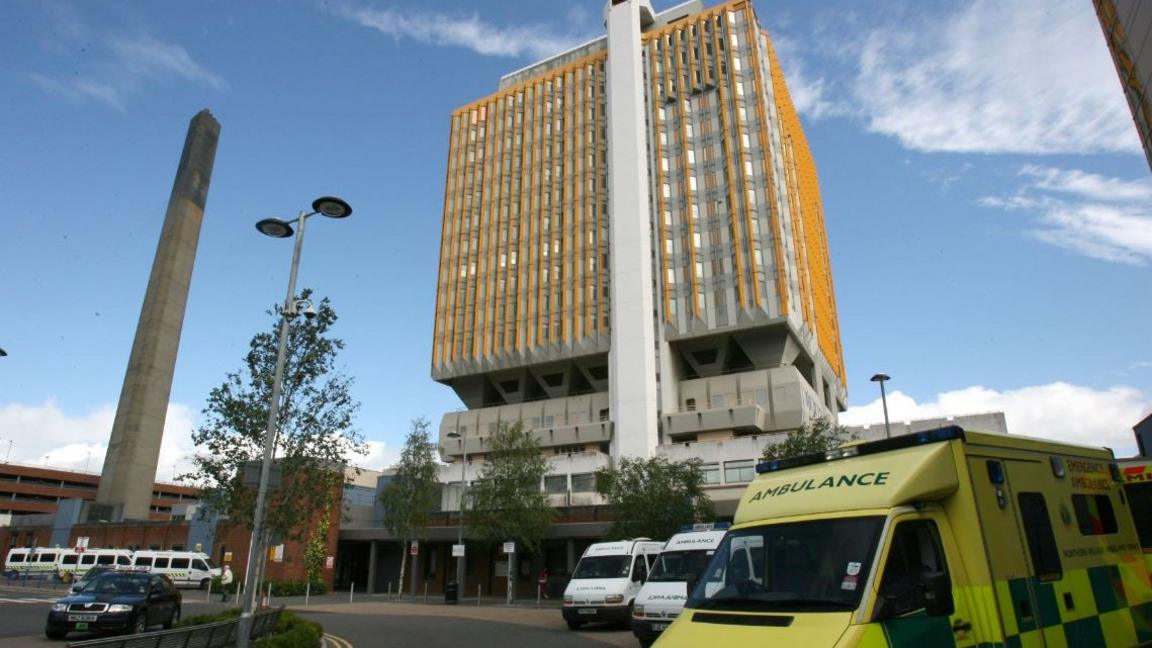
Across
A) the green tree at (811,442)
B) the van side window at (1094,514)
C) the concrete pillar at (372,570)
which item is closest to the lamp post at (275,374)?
the van side window at (1094,514)

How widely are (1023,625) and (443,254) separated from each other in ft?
245

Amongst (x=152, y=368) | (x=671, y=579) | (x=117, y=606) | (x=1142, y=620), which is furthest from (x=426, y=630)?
(x=152, y=368)

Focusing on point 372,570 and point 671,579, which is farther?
point 372,570

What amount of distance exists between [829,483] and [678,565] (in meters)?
10.1

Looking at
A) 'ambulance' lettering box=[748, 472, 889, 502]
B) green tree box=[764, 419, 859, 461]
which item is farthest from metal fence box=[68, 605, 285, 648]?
green tree box=[764, 419, 859, 461]

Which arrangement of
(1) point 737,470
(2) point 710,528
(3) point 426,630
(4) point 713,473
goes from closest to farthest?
(2) point 710,528
(3) point 426,630
(1) point 737,470
(4) point 713,473

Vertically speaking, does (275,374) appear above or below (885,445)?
above

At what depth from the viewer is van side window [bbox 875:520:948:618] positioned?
5.18 m

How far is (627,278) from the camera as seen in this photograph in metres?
63.5

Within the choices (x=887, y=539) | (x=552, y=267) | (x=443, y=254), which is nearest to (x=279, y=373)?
(x=887, y=539)

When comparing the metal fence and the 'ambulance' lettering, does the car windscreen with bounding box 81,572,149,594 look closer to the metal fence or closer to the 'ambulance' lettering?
the metal fence

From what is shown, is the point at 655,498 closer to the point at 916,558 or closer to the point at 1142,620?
the point at 1142,620

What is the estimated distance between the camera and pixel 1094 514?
758cm

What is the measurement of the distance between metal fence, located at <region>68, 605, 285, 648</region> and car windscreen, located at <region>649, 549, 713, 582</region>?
26.8 ft
